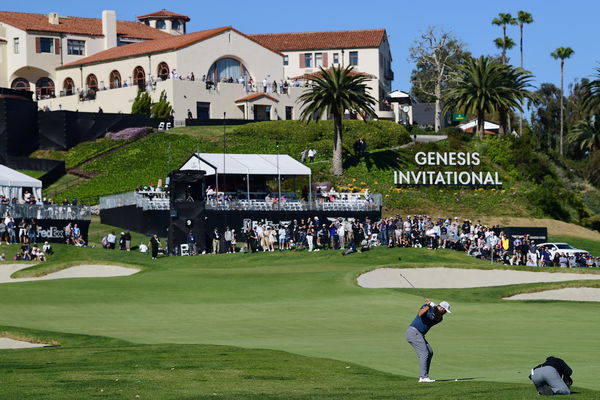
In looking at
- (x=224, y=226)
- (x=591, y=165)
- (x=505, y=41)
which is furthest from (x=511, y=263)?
(x=505, y=41)

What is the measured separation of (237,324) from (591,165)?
251ft

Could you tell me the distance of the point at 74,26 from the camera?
113625mm

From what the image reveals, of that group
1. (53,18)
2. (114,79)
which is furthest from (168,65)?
(53,18)

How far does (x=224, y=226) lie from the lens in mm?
62406

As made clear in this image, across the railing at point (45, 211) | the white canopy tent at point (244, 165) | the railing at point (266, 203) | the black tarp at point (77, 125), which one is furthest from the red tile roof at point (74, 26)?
the railing at point (45, 211)

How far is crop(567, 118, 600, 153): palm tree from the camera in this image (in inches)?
4351

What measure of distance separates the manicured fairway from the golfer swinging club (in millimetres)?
974

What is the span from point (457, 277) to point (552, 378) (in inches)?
1102

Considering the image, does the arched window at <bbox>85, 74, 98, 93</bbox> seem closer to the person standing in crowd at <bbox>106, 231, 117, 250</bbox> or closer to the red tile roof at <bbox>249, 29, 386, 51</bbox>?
the red tile roof at <bbox>249, 29, 386, 51</bbox>

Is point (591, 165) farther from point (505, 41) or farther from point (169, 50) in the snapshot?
point (169, 50)

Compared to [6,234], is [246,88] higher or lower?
higher

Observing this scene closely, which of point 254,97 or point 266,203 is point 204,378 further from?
point 254,97

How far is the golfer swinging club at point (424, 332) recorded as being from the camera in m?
19.6

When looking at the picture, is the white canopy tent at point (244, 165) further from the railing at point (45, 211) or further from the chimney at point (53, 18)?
the chimney at point (53, 18)
